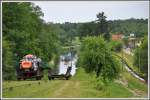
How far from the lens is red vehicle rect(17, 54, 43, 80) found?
1256cm

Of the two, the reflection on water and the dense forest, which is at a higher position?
the dense forest

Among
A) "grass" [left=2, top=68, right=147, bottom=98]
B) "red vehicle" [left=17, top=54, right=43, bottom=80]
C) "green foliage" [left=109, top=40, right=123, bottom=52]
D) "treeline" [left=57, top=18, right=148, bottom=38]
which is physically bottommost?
"grass" [left=2, top=68, right=147, bottom=98]

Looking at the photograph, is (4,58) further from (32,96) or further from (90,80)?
(90,80)

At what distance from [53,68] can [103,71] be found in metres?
1.42

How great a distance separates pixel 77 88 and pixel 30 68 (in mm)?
1520

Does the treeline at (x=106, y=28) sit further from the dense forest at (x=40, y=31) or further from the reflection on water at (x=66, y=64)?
the reflection on water at (x=66, y=64)

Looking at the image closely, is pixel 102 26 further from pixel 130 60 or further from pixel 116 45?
pixel 130 60

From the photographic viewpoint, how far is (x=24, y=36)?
42.8 ft

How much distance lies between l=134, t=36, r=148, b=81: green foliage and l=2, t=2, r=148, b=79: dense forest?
34 centimetres

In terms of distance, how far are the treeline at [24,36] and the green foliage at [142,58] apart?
2260 mm

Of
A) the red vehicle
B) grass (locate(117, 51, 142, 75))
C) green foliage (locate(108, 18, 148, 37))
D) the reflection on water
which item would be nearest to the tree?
green foliage (locate(108, 18, 148, 37))

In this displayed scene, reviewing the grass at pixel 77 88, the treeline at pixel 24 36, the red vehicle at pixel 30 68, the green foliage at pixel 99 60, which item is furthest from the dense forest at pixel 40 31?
the grass at pixel 77 88

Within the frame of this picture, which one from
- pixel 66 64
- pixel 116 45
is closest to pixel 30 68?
pixel 66 64

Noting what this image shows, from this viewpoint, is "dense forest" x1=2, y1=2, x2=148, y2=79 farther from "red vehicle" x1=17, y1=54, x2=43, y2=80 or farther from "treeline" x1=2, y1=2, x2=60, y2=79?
"red vehicle" x1=17, y1=54, x2=43, y2=80
